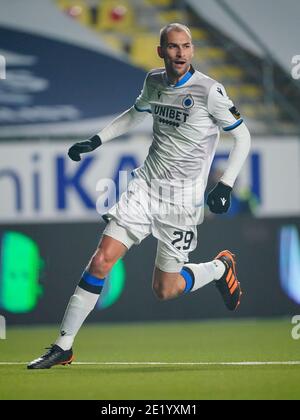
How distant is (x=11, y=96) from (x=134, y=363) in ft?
24.3

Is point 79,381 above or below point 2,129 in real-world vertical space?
below

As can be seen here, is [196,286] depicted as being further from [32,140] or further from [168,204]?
[32,140]

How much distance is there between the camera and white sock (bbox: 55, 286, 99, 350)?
23.3 feet

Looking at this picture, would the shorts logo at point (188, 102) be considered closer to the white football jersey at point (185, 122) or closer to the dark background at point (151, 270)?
the white football jersey at point (185, 122)

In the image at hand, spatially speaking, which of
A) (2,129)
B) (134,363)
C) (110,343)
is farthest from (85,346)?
(2,129)

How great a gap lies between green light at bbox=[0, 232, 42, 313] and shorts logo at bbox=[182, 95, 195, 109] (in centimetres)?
442

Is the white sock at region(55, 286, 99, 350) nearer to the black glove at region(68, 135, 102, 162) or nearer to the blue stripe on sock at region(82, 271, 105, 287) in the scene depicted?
the blue stripe on sock at region(82, 271, 105, 287)

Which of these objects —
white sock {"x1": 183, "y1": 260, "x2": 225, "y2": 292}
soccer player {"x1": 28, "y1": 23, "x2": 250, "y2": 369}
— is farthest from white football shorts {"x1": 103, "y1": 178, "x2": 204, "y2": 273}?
white sock {"x1": 183, "y1": 260, "x2": 225, "y2": 292}

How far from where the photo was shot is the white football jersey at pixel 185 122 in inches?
286

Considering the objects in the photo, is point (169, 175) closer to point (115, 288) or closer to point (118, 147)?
point (115, 288)

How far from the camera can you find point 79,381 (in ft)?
21.6

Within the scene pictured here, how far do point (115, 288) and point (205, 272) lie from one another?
3.39m

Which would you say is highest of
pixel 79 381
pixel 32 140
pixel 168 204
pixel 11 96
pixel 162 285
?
pixel 11 96

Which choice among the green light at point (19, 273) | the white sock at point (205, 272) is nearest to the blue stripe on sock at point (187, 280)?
the white sock at point (205, 272)
